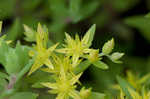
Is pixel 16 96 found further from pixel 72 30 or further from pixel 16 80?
pixel 72 30

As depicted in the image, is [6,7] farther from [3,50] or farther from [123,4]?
[3,50]

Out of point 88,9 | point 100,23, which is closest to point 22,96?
point 88,9

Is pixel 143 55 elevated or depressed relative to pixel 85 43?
depressed

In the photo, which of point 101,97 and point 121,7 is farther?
point 121,7

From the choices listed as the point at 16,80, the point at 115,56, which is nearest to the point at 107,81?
the point at 115,56

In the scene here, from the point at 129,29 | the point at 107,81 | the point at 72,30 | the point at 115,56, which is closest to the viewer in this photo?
the point at 115,56

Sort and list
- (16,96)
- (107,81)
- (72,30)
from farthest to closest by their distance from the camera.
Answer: (72,30) → (107,81) → (16,96)

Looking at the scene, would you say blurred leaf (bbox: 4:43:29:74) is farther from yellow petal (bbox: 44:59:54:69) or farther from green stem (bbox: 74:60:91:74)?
green stem (bbox: 74:60:91:74)

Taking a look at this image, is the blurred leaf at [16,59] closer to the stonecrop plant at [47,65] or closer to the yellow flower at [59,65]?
the stonecrop plant at [47,65]
